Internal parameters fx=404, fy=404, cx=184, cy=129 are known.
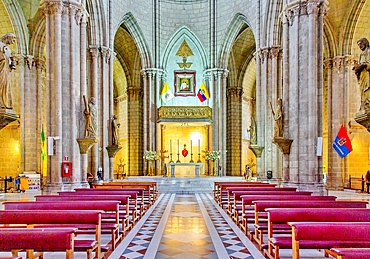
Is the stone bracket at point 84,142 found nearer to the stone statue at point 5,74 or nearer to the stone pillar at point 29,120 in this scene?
the stone statue at point 5,74

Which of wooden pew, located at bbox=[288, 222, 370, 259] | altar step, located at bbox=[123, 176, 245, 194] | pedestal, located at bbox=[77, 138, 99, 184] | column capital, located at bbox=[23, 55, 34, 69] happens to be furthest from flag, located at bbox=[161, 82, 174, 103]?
wooden pew, located at bbox=[288, 222, 370, 259]

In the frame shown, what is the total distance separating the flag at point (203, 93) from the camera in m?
29.9

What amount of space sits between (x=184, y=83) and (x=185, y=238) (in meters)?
23.3

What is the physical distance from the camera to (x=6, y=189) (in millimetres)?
21656

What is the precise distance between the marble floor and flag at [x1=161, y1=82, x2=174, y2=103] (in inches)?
714

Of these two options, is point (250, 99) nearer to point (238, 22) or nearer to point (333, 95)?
point (238, 22)

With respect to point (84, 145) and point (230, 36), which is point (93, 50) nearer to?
point (84, 145)

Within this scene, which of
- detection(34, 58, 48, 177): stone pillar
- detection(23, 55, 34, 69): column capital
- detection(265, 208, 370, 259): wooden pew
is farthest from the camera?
detection(34, 58, 48, 177): stone pillar

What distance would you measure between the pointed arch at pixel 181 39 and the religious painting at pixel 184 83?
1288 mm

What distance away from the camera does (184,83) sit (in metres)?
31.4

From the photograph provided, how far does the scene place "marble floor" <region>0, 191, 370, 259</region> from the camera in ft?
23.9

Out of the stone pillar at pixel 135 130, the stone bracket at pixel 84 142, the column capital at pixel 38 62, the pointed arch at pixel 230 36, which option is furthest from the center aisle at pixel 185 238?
the stone pillar at pixel 135 130

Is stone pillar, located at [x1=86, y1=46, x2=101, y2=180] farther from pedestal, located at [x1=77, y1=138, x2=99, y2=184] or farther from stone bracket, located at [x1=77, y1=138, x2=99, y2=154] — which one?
stone bracket, located at [x1=77, y1=138, x2=99, y2=154]

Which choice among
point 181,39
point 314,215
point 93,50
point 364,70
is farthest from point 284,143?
point 181,39
